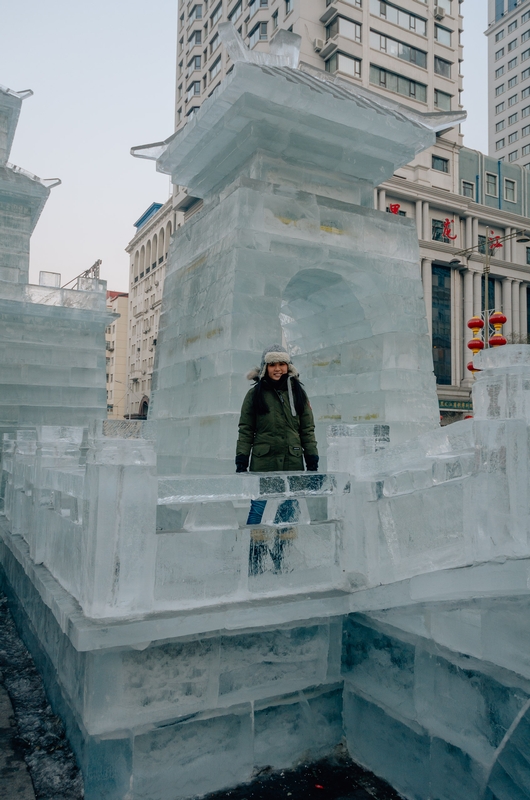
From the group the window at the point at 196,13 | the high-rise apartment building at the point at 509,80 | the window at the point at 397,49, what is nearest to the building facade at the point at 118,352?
the window at the point at 196,13

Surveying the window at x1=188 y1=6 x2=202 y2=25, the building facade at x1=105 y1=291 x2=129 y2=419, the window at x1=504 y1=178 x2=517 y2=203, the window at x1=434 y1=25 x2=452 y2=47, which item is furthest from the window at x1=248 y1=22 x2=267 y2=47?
the building facade at x1=105 y1=291 x2=129 y2=419

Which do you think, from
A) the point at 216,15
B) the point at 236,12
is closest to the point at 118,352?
the point at 216,15

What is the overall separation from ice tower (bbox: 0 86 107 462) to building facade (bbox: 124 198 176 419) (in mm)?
32131

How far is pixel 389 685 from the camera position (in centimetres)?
476

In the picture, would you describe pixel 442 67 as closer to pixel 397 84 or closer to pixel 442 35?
pixel 442 35

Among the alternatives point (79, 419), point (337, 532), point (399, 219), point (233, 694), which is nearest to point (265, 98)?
point (399, 219)

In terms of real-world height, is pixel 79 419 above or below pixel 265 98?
below

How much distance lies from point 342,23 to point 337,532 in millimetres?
35436

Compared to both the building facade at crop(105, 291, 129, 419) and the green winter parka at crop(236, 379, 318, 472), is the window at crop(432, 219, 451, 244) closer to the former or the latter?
the green winter parka at crop(236, 379, 318, 472)

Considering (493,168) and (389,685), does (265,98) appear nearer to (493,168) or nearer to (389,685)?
(389,685)

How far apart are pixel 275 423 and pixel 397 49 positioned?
122ft

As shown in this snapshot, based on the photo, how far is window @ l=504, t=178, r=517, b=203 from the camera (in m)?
40.7

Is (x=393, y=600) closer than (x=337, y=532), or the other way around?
(x=393, y=600)

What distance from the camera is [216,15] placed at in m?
42.4
